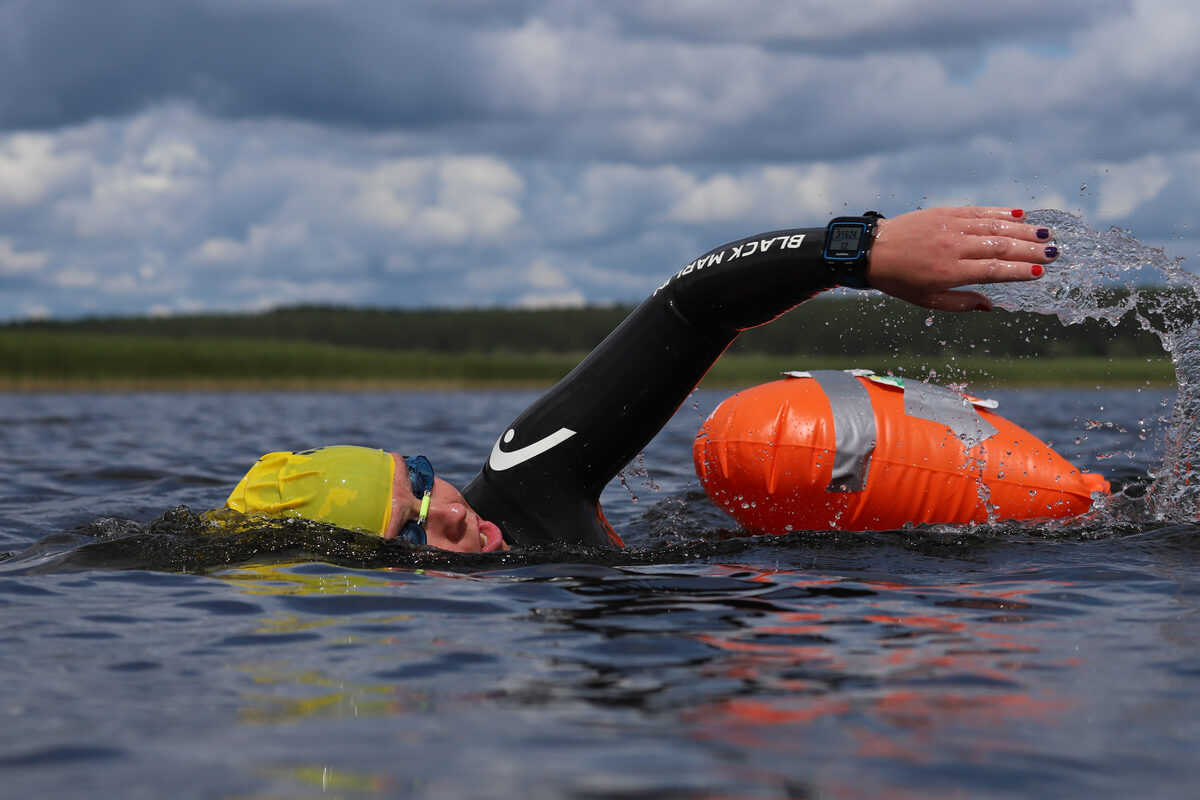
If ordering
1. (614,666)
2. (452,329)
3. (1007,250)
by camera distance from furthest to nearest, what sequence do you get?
(452,329), (1007,250), (614,666)

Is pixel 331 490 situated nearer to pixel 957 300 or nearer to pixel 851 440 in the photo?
pixel 851 440

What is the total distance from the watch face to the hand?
63 millimetres

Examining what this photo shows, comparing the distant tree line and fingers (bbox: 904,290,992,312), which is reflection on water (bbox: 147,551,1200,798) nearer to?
fingers (bbox: 904,290,992,312)

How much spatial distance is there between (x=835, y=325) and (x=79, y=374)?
49.4 meters

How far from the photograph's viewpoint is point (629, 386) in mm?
4816

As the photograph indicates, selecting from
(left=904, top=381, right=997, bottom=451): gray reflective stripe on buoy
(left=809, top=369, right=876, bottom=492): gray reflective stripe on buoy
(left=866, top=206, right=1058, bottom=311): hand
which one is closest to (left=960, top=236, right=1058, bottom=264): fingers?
(left=866, top=206, right=1058, bottom=311): hand

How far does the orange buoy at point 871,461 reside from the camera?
18.1 feet

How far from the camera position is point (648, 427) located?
16.2ft

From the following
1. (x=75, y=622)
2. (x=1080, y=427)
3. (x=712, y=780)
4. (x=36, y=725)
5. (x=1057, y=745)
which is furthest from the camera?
(x=1080, y=427)

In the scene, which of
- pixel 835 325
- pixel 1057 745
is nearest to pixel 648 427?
pixel 1057 745

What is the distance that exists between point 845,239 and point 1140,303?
2154mm

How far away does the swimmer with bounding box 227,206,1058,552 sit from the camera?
156 inches

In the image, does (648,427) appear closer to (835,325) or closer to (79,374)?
(79,374)

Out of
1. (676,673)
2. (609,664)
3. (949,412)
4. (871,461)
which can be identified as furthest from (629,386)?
(949,412)
